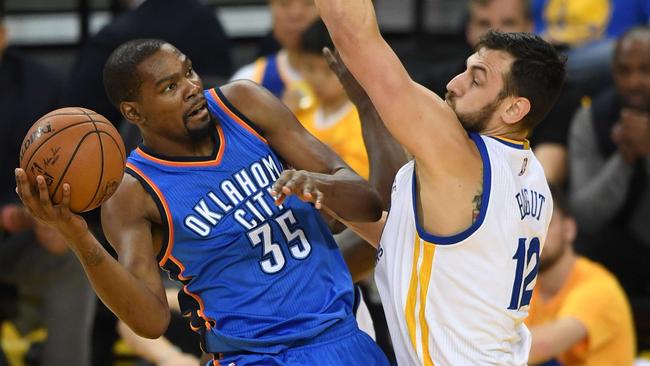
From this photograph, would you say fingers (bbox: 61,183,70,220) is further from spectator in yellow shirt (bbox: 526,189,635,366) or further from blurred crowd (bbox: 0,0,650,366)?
spectator in yellow shirt (bbox: 526,189,635,366)

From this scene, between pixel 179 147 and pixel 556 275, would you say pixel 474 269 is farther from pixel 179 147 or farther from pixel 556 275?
pixel 556 275

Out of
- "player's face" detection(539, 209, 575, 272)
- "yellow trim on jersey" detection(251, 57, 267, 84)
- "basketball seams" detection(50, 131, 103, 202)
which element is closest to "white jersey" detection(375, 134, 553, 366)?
"basketball seams" detection(50, 131, 103, 202)

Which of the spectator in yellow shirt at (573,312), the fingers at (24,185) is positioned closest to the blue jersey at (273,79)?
the spectator in yellow shirt at (573,312)

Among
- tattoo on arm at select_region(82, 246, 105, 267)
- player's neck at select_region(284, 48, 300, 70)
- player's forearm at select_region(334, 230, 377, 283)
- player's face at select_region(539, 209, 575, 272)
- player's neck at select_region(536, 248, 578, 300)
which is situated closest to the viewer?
tattoo on arm at select_region(82, 246, 105, 267)

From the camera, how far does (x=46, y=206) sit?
364 centimetres

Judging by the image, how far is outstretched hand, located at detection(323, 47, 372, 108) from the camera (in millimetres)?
4664

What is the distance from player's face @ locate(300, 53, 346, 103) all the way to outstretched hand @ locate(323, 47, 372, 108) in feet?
5.78

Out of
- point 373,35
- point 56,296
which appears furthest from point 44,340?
point 373,35

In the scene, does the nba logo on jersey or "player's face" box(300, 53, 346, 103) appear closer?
the nba logo on jersey

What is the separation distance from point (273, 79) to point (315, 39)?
2.04 ft

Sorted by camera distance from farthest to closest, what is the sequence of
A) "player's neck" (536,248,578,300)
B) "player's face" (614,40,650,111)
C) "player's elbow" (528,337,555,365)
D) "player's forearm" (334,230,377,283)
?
"player's face" (614,40,650,111)
"player's neck" (536,248,578,300)
"player's elbow" (528,337,555,365)
"player's forearm" (334,230,377,283)

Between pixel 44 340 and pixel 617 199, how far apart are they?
11.2ft

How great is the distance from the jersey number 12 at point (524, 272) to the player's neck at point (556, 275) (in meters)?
2.47

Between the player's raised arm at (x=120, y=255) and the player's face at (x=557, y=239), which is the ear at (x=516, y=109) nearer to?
the player's raised arm at (x=120, y=255)
